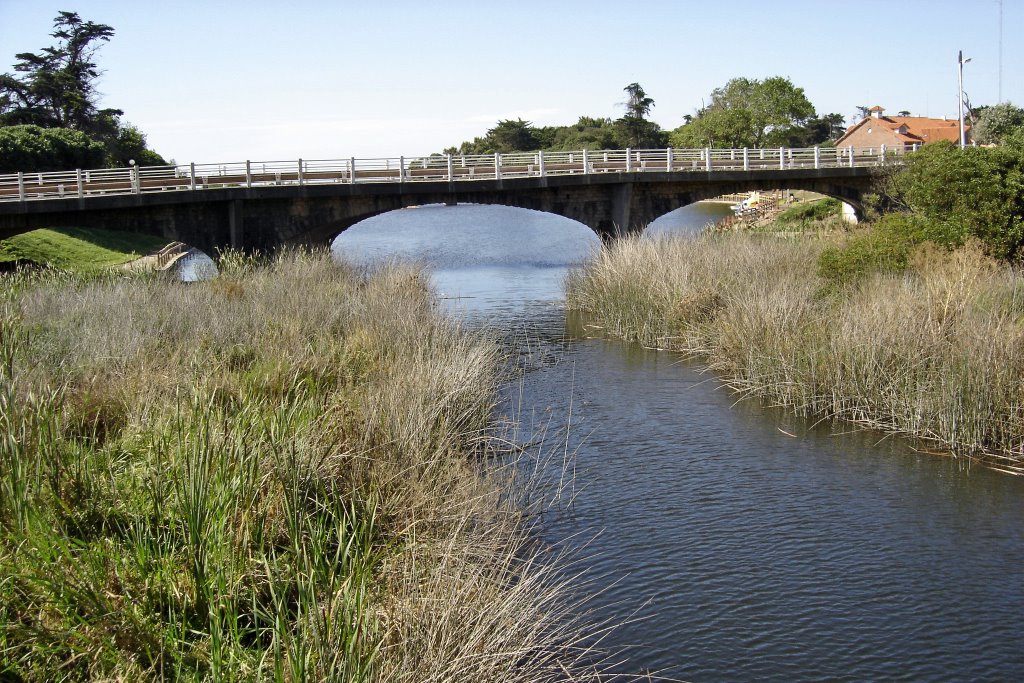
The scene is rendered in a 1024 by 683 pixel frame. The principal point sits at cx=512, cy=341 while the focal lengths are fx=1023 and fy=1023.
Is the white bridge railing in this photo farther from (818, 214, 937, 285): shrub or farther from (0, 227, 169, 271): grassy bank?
(818, 214, 937, 285): shrub

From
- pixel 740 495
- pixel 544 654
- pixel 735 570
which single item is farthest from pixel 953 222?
pixel 544 654

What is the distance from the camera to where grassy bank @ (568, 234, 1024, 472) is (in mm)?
12500

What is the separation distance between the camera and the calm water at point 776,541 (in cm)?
809

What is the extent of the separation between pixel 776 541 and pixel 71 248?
38235mm

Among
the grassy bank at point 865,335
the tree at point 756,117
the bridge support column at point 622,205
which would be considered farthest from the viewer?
the tree at point 756,117

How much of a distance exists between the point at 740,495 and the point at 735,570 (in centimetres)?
217

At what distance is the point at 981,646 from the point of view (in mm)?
8148

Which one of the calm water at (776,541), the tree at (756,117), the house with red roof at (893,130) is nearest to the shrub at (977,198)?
the calm water at (776,541)

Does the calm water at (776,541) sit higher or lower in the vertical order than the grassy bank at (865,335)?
lower

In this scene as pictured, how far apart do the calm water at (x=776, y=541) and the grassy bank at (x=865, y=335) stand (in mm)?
499

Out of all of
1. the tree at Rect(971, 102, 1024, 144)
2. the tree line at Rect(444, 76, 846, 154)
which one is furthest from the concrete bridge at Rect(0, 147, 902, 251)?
the tree line at Rect(444, 76, 846, 154)

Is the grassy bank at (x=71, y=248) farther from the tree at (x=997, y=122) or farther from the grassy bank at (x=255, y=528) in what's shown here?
the tree at (x=997, y=122)

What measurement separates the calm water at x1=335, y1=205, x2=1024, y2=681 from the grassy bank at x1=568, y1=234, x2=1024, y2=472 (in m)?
0.50

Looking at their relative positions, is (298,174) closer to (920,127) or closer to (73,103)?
(73,103)
